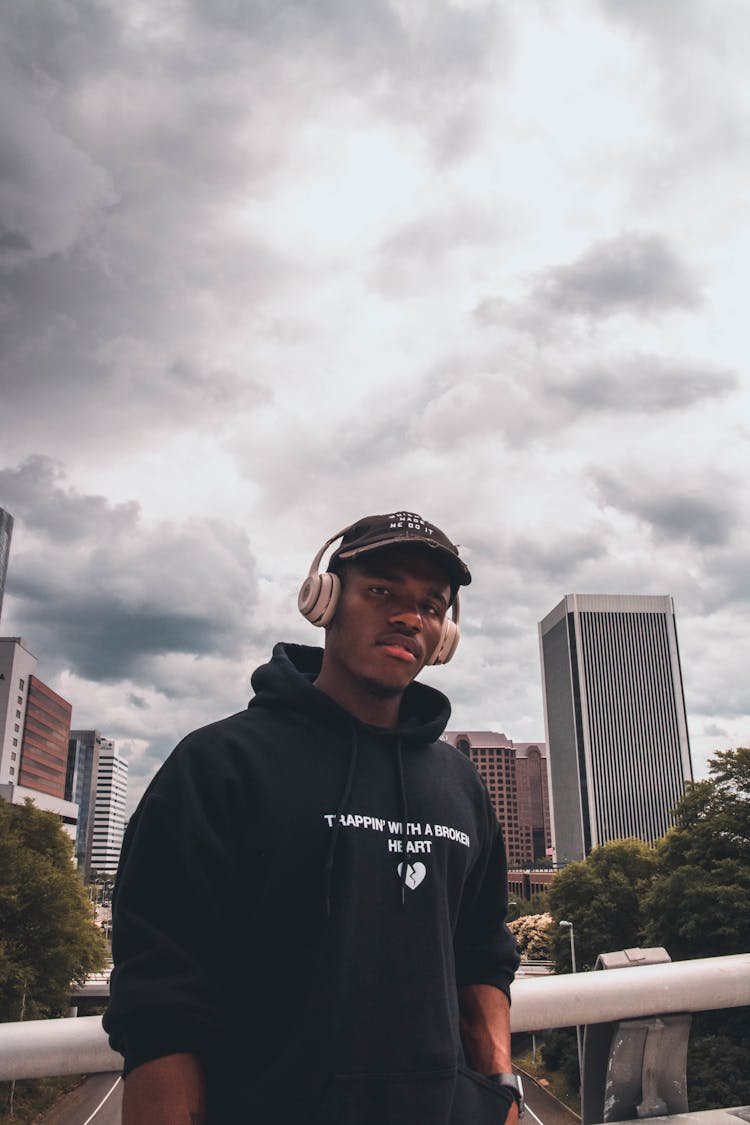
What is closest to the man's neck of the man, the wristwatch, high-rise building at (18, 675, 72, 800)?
the man

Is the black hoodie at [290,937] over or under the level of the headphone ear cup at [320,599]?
under

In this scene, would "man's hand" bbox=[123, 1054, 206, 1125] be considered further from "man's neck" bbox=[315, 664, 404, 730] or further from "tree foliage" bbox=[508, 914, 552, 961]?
"tree foliage" bbox=[508, 914, 552, 961]

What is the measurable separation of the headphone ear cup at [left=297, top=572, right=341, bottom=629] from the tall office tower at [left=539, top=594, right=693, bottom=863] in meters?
127

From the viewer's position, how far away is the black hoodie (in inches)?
56.2

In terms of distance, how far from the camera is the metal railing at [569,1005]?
75.1 inches

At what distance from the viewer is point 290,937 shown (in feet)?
5.01

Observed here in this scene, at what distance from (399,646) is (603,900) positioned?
41.6 m

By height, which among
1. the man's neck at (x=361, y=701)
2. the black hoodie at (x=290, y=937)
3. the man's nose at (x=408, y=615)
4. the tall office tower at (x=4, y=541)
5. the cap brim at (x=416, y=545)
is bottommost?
the black hoodie at (x=290, y=937)

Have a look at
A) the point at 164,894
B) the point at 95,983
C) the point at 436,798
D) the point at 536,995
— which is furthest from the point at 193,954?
the point at 95,983

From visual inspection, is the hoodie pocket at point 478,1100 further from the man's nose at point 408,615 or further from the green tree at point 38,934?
the green tree at point 38,934

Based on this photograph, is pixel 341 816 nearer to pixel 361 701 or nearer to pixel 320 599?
pixel 361 701

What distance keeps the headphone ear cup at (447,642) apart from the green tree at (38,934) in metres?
26.4

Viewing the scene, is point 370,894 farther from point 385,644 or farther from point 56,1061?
point 56,1061

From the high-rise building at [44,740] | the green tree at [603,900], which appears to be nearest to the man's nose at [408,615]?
the green tree at [603,900]
